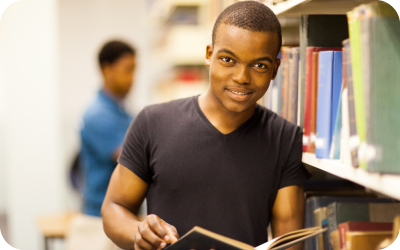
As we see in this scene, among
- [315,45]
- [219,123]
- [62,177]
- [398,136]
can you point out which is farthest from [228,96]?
[62,177]

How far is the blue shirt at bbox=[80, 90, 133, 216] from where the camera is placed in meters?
2.33

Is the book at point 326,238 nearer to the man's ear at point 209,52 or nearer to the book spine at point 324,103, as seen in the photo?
the book spine at point 324,103

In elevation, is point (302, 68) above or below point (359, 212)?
above

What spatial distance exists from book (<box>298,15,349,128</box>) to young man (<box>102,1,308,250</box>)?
0.30ft

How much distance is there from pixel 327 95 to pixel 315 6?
26cm

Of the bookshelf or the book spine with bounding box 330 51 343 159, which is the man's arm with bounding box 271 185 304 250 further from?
the book spine with bounding box 330 51 343 159

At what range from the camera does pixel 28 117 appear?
10.6ft

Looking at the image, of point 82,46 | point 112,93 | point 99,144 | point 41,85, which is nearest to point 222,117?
point 99,144

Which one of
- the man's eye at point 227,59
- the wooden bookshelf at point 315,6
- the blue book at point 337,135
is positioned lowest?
the blue book at point 337,135

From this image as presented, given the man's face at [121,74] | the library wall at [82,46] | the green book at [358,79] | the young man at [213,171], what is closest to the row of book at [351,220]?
the young man at [213,171]

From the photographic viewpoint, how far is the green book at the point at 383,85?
2.34 ft

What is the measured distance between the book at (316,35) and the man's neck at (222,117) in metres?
0.16

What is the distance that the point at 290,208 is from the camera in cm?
113

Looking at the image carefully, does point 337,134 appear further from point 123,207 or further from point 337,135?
point 123,207
